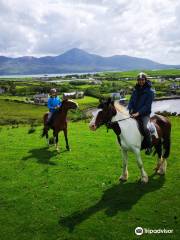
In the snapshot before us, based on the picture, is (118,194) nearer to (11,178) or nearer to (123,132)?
(123,132)

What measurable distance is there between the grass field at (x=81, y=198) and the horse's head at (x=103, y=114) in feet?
8.41

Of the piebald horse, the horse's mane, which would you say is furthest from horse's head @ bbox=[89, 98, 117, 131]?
the horse's mane

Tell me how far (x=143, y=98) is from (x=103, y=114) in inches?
66.9

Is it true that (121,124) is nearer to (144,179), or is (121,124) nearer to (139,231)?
(144,179)

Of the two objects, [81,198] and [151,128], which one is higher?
[151,128]

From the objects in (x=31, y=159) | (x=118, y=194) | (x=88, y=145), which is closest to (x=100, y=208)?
(x=118, y=194)

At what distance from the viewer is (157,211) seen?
33.4 feet

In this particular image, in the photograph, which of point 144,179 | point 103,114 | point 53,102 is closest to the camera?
point 103,114

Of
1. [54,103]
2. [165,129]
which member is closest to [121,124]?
[165,129]

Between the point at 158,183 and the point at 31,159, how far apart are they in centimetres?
770

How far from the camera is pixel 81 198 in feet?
37.7

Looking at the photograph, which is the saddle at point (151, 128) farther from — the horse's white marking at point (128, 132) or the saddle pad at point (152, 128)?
the horse's white marking at point (128, 132)

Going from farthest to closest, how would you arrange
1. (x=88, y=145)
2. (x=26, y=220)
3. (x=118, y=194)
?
1. (x=88, y=145)
2. (x=118, y=194)
3. (x=26, y=220)

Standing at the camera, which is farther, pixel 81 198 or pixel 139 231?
pixel 81 198
